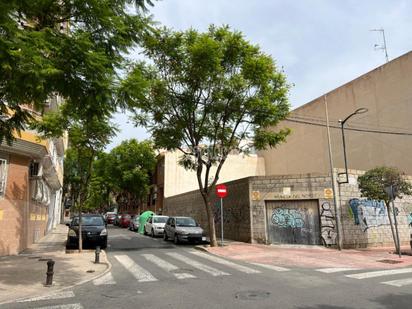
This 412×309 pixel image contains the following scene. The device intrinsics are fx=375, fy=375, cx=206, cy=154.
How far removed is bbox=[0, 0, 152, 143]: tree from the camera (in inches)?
248

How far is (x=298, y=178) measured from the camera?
Answer: 65.9 ft

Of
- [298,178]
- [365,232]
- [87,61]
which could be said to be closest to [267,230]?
[298,178]

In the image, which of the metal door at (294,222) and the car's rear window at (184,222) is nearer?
the metal door at (294,222)

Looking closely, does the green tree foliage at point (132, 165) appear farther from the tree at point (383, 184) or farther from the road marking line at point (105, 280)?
the road marking line at point (105, 280)

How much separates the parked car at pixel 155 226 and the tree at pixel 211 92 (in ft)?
→ 26.4

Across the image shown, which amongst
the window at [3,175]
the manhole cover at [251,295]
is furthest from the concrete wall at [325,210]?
the window at [3,175]

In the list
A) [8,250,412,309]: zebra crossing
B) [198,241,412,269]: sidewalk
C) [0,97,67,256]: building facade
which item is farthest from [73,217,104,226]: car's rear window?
[198,241,412,269]: sidewalk

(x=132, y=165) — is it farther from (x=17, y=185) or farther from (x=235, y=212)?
(x=17, y=185)

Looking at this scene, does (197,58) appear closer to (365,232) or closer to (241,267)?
(241,267)

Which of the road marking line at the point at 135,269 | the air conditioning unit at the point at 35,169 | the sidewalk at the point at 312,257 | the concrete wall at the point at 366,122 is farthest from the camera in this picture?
the concrete wall at the point at 366,122

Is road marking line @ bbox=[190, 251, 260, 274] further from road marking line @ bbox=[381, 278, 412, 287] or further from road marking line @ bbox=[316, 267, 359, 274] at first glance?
road marking line @ bbox=[381, 278, 412, 287]

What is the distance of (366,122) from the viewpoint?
27688 millimetres

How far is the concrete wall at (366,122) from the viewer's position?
25.1m

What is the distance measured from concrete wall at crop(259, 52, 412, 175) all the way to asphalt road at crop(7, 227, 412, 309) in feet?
42.6
